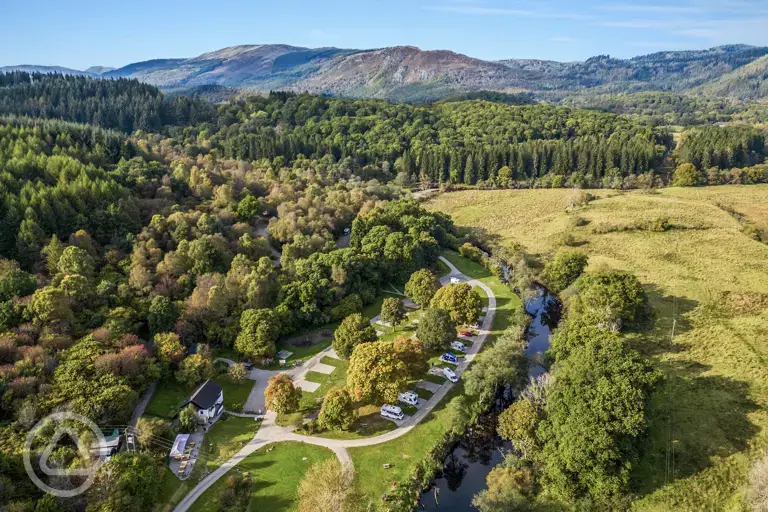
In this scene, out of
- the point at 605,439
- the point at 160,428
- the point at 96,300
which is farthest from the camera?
the point at 96,300

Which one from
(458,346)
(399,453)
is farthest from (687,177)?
(399,453)

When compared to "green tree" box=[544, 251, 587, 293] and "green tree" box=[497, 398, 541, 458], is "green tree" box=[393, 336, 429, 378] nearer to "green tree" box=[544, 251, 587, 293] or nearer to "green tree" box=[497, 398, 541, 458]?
"green tree" box=[497, 398, 541, 458]

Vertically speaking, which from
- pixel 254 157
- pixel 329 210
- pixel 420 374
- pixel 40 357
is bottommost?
pixel 420 374

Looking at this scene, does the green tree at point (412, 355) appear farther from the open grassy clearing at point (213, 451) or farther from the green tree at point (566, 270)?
the green tree at point (566, 270)

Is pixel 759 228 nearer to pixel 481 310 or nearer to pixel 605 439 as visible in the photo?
pixel 481 310

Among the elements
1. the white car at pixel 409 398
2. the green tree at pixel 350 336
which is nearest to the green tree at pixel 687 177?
the green tree at pixel 350 336

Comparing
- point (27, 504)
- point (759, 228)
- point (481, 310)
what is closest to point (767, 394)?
point (481, 310)
